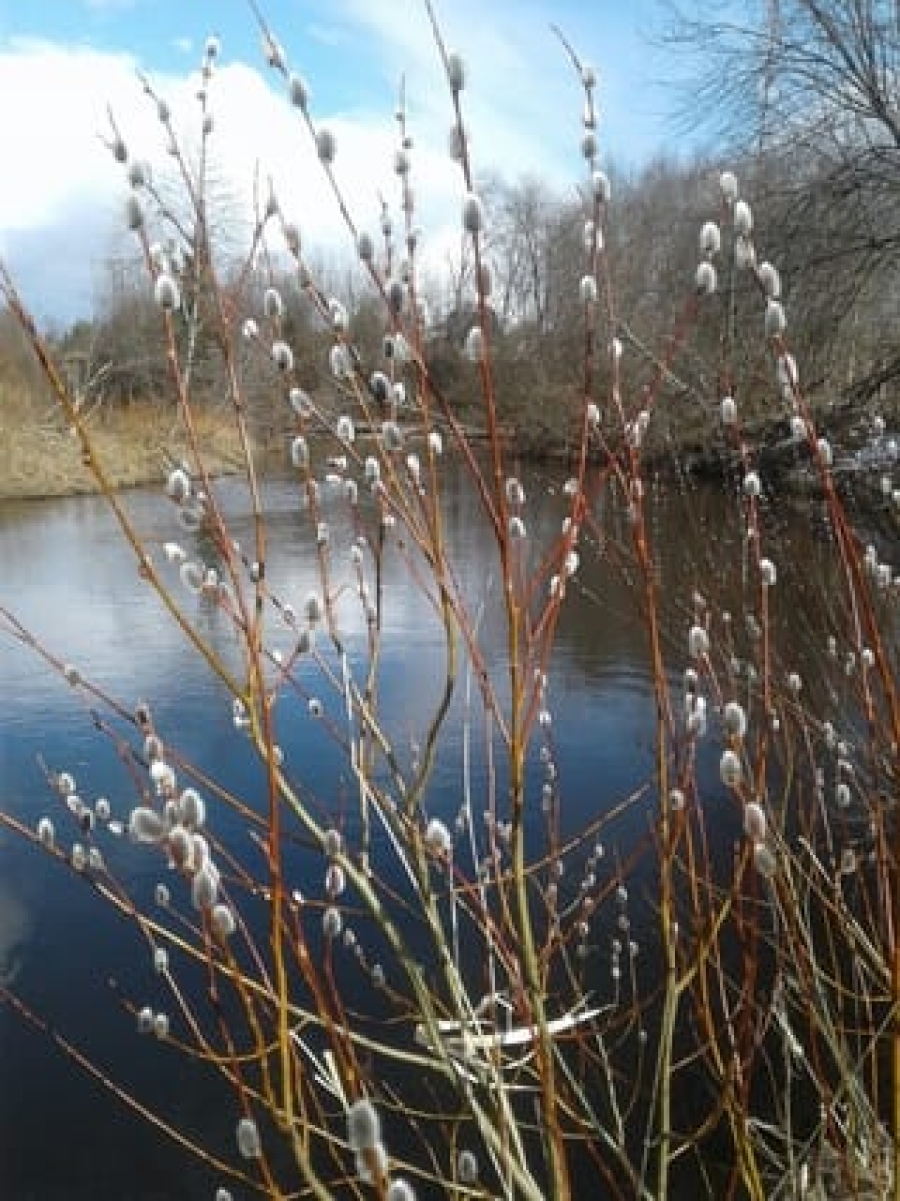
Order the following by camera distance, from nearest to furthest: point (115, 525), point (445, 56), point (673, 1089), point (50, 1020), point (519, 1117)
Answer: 1. point (445, 56)
2. point (519, 1117)
3. point (673, 1089)
4. point (50, 1020)
5. point (115, 525)

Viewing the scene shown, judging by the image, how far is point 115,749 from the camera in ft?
19.1

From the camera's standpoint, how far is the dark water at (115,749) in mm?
3160

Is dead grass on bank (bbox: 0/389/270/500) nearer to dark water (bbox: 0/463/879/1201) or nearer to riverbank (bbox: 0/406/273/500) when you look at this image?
riverbank (bbox: 0/406/273/500)

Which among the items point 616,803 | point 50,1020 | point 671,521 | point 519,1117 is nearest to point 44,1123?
point 50,1020

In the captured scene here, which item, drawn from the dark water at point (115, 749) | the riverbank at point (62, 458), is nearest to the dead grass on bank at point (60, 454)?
the riverbank at point (62, 458)

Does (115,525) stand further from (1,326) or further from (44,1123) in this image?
(44,1123)

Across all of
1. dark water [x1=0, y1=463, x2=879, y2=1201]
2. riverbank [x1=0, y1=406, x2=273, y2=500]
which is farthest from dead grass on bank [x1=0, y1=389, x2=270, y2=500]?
dark water [x1=0, y1=463, x2=879, y2=1201]

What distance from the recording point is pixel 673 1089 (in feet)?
10.9

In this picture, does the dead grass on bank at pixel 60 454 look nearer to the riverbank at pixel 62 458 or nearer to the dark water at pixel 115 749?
the riverbank at pixel 62 458

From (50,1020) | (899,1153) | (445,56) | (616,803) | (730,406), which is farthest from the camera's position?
(616,803)

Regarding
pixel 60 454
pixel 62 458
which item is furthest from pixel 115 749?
pixel 60 454

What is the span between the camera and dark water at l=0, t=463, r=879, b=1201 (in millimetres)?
3160

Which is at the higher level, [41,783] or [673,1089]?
[41,783]

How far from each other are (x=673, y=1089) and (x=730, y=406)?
8.40ft
